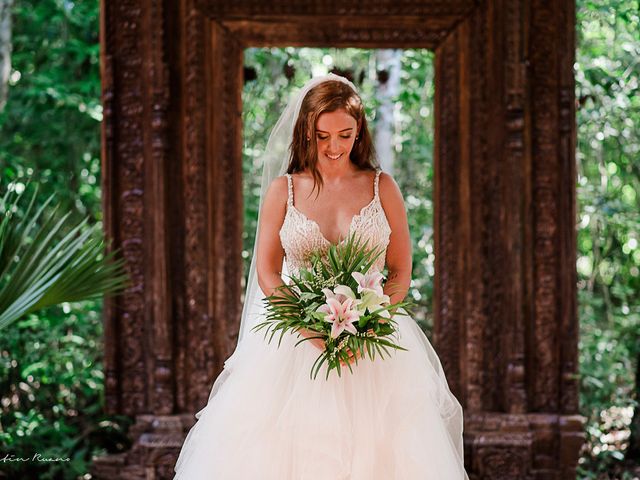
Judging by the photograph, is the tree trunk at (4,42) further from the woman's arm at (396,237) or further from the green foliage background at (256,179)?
the woman's arm at (396,237)

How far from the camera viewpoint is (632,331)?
5.59 meters

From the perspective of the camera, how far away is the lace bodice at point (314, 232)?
3.33 metres

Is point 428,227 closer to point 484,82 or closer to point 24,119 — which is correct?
point 484,82

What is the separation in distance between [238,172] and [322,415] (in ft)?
7.08

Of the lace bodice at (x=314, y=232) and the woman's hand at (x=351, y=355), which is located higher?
the lace bodice at (x=314, y=232)

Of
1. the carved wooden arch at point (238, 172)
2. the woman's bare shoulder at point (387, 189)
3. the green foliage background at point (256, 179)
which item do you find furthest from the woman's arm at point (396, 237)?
the green foliage background at point (256, 179)

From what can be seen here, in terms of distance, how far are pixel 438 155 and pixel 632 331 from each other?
79.5 inches

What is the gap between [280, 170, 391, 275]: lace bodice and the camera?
3.33 m

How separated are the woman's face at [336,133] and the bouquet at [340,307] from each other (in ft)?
1.50

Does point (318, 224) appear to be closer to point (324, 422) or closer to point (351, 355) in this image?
point (351, 355)

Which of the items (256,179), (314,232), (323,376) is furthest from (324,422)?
(256,179)

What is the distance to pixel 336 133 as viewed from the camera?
3283mm

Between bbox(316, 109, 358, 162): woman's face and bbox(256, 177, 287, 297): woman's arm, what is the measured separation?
0.26 meters

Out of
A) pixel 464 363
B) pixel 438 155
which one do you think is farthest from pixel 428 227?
pixel 464 363
